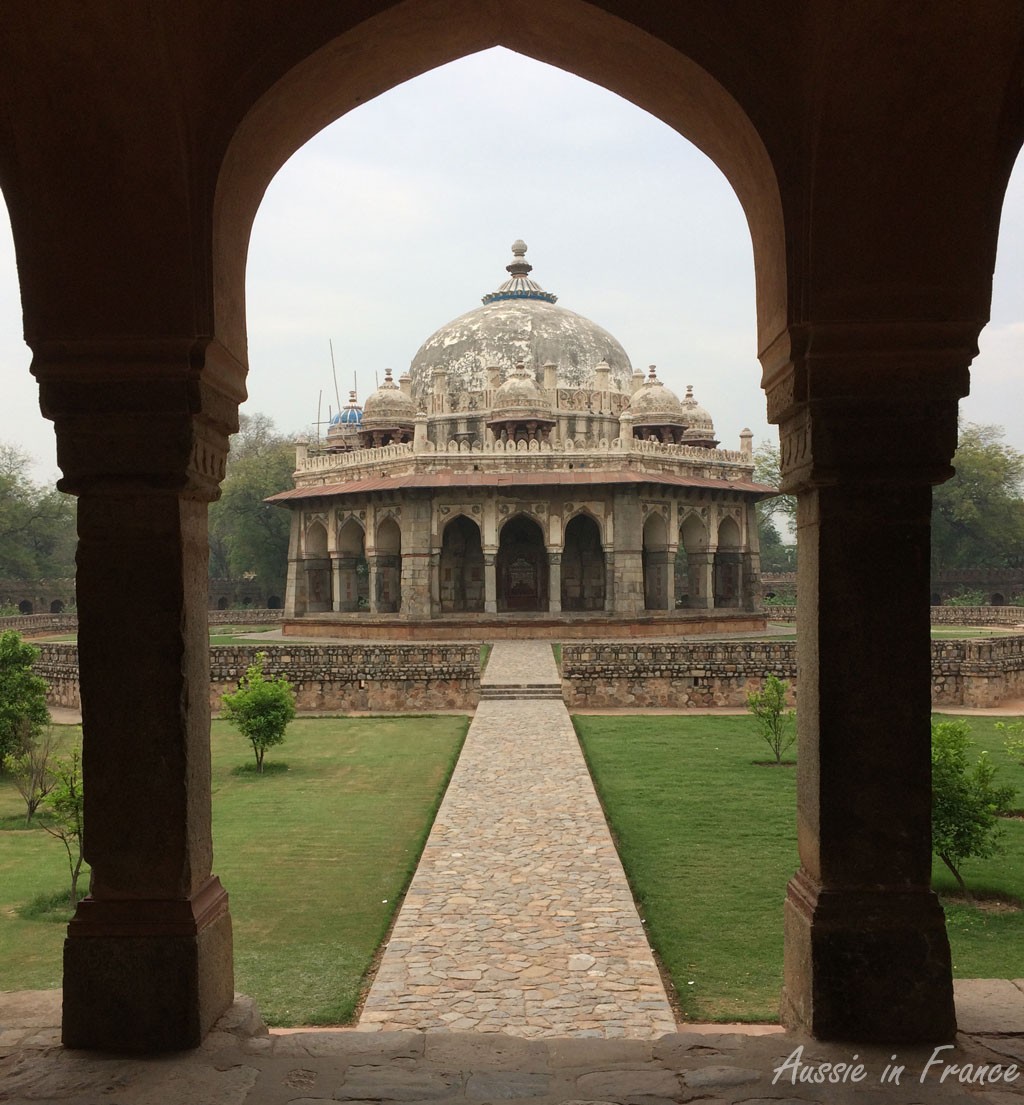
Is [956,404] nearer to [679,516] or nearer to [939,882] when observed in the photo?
[939,882]

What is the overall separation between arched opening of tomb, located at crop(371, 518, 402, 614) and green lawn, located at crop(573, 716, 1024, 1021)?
54.5 ft

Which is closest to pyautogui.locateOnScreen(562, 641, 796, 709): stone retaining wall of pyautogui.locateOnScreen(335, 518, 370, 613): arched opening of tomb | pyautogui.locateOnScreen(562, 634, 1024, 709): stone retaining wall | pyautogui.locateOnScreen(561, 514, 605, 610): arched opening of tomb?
pyautogui.locateOnScreen(562, 634, 1024, 709): stone retaining wall

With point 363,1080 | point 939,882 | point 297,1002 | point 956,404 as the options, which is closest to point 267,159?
point 956,404

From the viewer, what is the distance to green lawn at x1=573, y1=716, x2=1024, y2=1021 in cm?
576

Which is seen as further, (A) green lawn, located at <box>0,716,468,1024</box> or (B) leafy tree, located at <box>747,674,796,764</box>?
(B) leafy tree, located at <box>747,674,796,764</box>

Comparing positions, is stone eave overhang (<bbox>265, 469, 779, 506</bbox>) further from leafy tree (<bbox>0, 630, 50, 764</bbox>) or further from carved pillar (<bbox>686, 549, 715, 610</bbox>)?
leafy tree (<bbox>0, 630, 50, 764</bbox>)

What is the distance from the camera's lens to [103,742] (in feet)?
11.8

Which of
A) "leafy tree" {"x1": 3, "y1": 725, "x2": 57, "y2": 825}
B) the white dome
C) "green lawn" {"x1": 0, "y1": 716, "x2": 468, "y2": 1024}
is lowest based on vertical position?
"green lawn" {"x1": 0, "y1": 716, "x2": 468, "y2": 1024}

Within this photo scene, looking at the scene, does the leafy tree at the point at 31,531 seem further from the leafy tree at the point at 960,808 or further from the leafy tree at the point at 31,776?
the leafy tree at the point at 960,808

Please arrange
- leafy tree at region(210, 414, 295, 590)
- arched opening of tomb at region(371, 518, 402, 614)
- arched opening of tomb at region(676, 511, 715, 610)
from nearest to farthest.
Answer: arched opening of tomb at region(371, 518, 402, 614) → arched opening of tomb at region(676, 511, 715, 610) → leafy tree at region(210, 414, 295, 590)

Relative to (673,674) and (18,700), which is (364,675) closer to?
(673,674)

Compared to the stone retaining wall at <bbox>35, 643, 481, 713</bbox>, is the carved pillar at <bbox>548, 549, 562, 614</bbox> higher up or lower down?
higher up

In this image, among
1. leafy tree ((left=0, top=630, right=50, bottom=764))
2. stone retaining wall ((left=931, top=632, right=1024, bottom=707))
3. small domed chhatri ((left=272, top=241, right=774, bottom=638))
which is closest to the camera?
leafy tree ((left=0, top=630, right=50, bottom=764))

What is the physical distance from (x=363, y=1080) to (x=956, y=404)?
281cm
